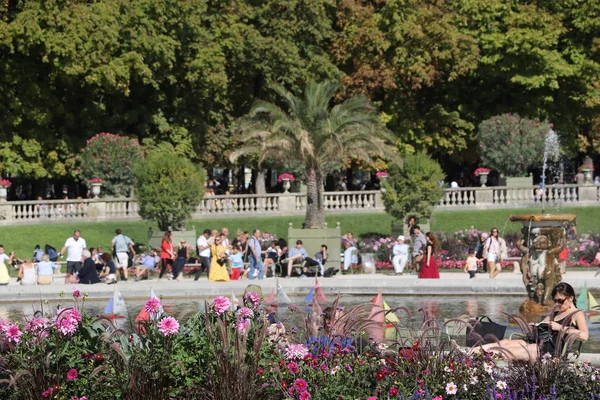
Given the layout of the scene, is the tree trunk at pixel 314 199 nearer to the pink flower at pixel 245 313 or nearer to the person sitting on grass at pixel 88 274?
the person sitting on grass at pixel 88 274

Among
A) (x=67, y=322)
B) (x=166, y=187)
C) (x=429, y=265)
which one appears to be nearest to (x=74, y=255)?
(x=429, y=265)

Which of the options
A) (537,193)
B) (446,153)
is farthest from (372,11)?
(537,193)

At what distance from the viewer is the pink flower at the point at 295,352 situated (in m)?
9.87

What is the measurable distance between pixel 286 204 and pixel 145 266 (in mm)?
15253

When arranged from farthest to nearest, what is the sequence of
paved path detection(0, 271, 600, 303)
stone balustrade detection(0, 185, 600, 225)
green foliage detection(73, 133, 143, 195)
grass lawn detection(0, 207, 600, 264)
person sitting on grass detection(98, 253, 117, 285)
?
1. green foliage detection(73, 133, 143, 195)
2. stone balustrade detection(0, 185, 600, 225)
3. grass lawn detection(0, 207, 600, 264)
4. person sitting on grass detection(98, 253, 117, 285)
5. paved path detection(0, 271, 600, 303)

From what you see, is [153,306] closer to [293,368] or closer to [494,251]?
[293,368]

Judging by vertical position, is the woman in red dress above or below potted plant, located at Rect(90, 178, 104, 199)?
below

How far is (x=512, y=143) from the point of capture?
1778 inches

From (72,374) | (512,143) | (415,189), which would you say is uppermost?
(512,143)

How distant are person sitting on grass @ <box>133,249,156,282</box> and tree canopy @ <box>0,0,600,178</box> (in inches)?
650

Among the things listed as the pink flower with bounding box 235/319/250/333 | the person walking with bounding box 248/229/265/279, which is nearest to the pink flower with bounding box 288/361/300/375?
the pink flower with bounding box 235/319/250/333

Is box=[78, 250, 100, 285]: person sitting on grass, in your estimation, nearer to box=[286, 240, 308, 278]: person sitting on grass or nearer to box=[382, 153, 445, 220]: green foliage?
box=[286, 240, 308, 278]: person sitting on grass

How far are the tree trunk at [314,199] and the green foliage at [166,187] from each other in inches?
120

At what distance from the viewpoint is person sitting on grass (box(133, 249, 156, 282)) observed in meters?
27.1
